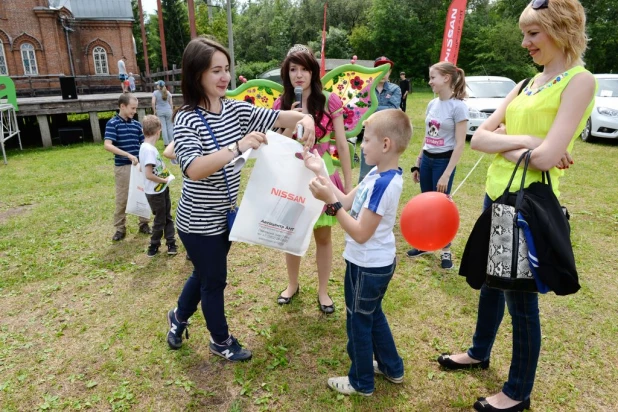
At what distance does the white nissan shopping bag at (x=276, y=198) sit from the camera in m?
2.29

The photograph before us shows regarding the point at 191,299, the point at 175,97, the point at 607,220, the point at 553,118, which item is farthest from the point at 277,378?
the point at 175,97

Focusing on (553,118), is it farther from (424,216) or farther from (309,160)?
(309,160)

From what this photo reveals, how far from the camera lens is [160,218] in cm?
456

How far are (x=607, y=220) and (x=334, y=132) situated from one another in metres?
4.36

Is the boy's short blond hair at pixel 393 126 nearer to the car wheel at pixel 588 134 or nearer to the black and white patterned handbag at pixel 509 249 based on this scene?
the black and white patterned handbag at pixel 509 249

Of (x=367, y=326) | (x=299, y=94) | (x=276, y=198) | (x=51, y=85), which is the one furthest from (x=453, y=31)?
(x=51, y=85)

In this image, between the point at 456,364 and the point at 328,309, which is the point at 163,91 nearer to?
the point at 328,309

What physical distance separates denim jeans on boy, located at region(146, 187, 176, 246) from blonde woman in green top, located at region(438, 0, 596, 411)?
345 centimetres

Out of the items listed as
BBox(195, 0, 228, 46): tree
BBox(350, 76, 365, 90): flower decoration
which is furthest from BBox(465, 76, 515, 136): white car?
BBox(195, 0, 228, 46): tree

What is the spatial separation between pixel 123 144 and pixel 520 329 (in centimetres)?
450

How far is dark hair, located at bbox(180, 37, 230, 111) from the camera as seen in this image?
223 centimetres

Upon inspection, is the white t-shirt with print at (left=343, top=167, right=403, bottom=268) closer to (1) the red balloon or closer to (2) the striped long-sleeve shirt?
(1) the red balloon

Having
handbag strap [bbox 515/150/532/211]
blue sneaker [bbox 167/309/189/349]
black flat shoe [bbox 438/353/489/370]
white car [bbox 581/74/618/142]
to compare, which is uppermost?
handbag strap [bbox 515/150/532/211]

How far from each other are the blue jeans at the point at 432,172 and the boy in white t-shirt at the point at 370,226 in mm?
1925
